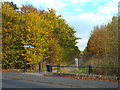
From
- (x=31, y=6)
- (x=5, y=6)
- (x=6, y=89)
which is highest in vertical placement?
(x=31, y=6)

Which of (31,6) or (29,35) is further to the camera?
(31,6)

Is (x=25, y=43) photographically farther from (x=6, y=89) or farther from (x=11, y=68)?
(x=6, y=89)

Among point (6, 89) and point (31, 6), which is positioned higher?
point (31, 6)

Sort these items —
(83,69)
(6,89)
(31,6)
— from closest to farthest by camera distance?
(6,89) → (83,69) → (31,6)

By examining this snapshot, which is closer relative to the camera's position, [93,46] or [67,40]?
[93,46]

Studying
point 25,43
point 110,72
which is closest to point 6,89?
point 110,72

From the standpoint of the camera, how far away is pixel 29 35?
68.9 feet

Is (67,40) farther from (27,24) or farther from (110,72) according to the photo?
(110,72)

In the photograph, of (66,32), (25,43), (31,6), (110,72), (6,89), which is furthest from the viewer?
(31,6)

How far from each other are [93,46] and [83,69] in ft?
54.8

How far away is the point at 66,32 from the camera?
36.5 meters

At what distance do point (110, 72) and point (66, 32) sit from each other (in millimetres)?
22229

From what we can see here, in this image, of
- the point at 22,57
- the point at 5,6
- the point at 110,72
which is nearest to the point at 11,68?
the point at 22,57

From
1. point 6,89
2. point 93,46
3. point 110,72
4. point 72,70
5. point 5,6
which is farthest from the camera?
point 93,46
